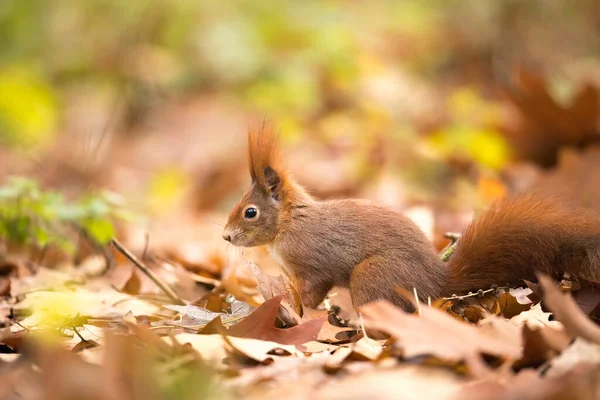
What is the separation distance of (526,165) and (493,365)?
329cm

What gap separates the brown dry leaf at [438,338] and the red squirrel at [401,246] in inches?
21.7

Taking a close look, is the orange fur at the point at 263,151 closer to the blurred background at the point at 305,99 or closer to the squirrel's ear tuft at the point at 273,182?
the squirrel's ear tuft at the point at 273,182

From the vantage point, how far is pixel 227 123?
27.0 ft

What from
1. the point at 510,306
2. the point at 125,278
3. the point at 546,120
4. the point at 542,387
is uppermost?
the point at 546,120

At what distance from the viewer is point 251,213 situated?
3.02 m

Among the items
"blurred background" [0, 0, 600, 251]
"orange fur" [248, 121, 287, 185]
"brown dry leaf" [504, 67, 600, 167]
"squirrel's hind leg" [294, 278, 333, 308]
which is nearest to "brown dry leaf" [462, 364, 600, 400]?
"squirrel's hind leg" [294, 278, 333, 308]

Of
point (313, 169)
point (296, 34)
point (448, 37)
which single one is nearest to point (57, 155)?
point (313, 169)

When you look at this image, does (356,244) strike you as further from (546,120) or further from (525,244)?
(546,120)

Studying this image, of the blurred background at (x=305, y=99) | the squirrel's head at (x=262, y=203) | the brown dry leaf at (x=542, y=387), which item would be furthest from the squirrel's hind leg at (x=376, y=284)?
the blurred background at (x=305, y=99)

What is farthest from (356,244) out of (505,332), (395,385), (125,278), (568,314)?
(125,278)

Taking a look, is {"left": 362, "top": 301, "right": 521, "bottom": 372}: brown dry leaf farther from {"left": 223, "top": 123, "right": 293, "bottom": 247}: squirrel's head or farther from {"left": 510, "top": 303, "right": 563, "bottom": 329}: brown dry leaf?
{"left": 223, "top": 123, "right": 293, "bottom": 247}: squirrel's head

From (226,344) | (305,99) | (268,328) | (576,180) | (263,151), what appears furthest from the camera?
(305,99)

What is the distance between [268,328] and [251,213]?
35.1 inches

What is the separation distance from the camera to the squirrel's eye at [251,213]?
3.01 m
